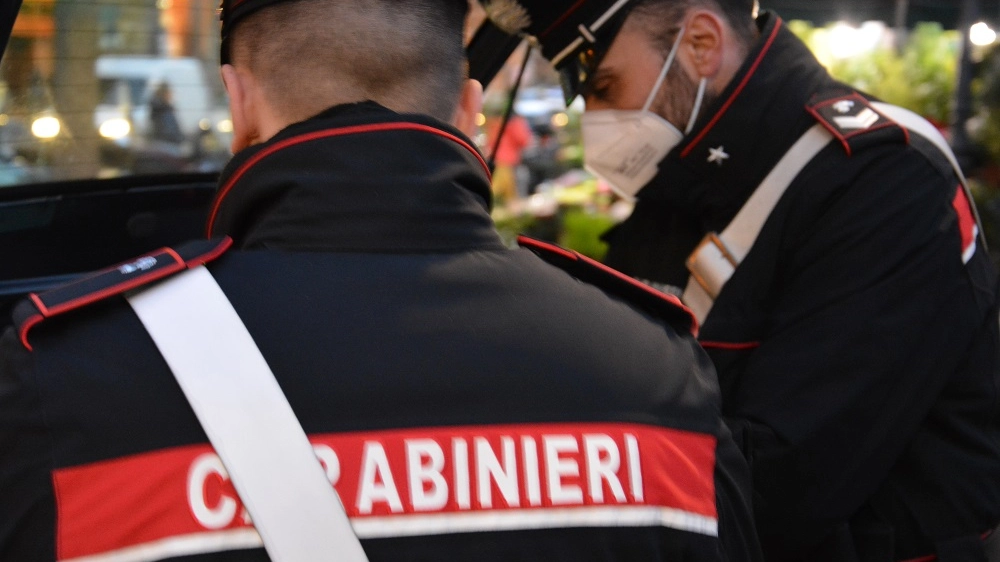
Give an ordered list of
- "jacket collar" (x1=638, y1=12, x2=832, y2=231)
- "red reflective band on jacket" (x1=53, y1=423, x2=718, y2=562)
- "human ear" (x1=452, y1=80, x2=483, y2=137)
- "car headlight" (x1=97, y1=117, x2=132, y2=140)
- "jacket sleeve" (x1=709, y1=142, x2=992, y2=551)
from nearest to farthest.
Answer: "red reflective band on jacket" (x1=53, y1=423, x2=718, y2=562) < "human ear" (x1=452, y1=80, x2=483, y2=137) < "jacket sleeve" (x1=709, y1=142, x2=992, y2=551) < "jacket collar" (x1=638, y1=12, x2=832, y2=231) < "car headlight" (x1=97, y1=117, x2=132, y2=140)

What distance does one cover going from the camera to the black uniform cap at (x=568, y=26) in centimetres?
204

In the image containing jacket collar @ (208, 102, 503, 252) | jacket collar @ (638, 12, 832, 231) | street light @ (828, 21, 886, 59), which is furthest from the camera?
street light @ (828, 21, 886, 59)

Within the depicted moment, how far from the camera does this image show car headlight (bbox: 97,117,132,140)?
2.61 meters

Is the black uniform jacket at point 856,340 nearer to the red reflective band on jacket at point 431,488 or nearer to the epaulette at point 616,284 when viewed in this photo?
the epaulette at point 616,284

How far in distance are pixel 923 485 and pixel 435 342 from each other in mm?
1135

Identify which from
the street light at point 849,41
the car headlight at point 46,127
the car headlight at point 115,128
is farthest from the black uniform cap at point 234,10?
the street light at point 849,41

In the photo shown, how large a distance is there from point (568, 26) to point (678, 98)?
0.26 m

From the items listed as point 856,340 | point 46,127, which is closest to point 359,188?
point 856,340

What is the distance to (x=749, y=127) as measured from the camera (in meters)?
1.92

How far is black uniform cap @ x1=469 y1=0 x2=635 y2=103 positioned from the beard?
145mm

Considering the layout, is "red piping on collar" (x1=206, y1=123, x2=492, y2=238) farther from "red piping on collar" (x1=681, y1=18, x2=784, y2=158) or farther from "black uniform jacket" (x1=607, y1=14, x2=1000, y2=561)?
"red piping on collar" (x1=681, y1=18, x2=784, y2=158)

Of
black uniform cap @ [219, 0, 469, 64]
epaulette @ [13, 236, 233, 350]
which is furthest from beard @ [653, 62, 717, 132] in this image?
epaulette @ [13, 236, 233, 350]

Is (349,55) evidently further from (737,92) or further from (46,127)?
(46,127)

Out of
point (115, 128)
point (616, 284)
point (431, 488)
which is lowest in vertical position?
point (431, 488)
